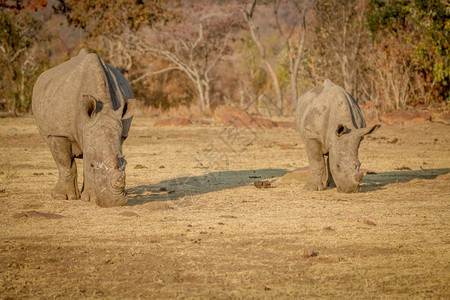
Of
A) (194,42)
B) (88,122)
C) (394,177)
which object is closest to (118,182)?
(88,122)

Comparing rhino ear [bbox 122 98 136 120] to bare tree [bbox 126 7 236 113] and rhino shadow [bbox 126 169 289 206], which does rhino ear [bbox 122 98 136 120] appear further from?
bare tree [bbox 126 7 236 113]

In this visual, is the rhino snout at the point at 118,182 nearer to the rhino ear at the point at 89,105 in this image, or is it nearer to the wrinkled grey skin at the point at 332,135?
the rhino ear at the point at 89,105

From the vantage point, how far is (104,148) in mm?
8008

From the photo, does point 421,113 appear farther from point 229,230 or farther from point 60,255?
point 60,255

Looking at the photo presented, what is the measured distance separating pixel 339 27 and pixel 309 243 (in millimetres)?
21982

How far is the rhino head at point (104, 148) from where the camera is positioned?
795 centimetres

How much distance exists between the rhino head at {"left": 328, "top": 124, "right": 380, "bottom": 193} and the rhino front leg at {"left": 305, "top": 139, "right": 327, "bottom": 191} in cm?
50

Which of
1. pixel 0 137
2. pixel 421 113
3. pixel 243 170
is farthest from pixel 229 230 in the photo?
pixel 421 113

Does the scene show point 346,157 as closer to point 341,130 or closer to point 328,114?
point 341,130

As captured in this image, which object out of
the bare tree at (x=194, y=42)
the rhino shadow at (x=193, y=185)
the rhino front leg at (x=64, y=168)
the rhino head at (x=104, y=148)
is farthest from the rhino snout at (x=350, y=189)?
the bare tree at (x=194, y=42)

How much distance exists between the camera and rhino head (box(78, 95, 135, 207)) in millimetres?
7949

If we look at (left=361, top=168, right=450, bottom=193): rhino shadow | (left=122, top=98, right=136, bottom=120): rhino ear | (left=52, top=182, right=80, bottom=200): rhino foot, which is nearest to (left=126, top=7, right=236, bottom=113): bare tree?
(left=361, top=168, right=450, bottom=193): rhino shadow

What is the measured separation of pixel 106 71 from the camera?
355 inches

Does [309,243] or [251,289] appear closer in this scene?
[251,289]
